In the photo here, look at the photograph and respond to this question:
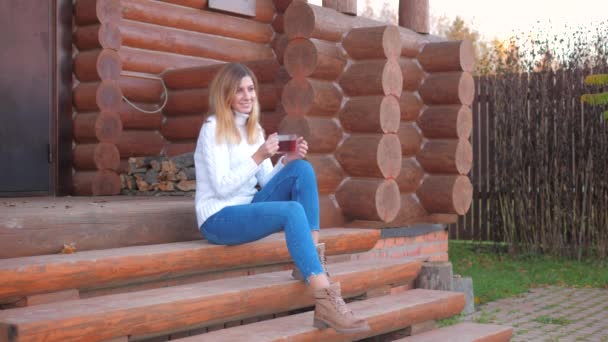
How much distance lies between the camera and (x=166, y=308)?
13.6 ft

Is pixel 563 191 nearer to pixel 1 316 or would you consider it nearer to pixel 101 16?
pixel 101 16

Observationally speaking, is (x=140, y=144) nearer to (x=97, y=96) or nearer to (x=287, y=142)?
(x=97, y=96)

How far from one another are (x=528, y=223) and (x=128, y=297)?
26.9 ft

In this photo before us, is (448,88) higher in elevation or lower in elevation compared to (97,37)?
lower

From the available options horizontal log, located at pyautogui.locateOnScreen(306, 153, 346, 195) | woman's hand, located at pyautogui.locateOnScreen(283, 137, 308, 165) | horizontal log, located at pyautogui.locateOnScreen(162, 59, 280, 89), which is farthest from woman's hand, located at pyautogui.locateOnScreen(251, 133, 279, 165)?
horizontal log, located at pyautogui.locateOnScreen(162, 59, 280, 89)

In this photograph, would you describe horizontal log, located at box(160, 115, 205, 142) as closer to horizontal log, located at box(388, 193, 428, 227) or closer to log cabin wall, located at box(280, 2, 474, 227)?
log cabin wall, located at box(280, 2, 474, 227)

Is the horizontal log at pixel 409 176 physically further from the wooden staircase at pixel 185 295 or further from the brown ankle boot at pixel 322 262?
the brown ankle boot at pixel 322 262

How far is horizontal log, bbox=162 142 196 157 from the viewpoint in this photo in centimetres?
885

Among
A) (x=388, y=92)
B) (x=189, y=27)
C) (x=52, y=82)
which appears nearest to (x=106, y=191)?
(x=52, y=82)

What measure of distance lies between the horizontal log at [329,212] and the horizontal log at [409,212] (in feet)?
2.16

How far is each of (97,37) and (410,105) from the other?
3.15 metres

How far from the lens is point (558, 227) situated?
11.2 meters

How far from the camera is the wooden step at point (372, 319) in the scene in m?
4.41

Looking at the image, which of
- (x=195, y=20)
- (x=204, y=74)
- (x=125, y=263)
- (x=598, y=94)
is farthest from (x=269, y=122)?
(x=598, y=94)
